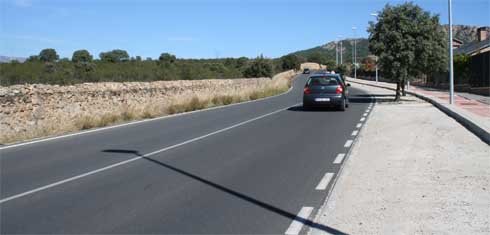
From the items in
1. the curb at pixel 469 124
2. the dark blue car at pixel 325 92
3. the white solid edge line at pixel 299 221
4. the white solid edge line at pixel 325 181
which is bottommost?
the curb at pixel 469 124

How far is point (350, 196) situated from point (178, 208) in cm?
226

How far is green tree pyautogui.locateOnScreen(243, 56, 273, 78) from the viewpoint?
8569 cm

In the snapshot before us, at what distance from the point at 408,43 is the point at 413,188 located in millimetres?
22332

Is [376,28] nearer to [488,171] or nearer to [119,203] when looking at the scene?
[488,171]

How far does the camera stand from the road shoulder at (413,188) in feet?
20.3

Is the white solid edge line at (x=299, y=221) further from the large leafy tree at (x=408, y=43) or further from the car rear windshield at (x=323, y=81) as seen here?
the large leafy tree at (x=408, y=43)

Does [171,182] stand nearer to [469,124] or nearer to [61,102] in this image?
[469,124]

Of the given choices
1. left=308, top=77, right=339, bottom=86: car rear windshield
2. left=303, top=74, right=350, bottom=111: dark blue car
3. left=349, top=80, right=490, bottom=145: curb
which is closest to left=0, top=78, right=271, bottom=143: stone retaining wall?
left=303, top=74, right=350, bottom=111: dark blue car

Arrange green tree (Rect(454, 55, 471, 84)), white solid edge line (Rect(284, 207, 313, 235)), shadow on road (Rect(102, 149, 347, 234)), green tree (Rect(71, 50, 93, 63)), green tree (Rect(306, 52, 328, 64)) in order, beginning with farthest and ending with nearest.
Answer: green tree (Rect(306, 52, 328, 64)) < green tree (Rect(71, 50, 93, 63)) < green tree (Rect(454, 55, 471, 84)) < shadow on road (Rect(102, 149, 347, 234)) < white solid edge line (Rect(284, 207, 313, 235))

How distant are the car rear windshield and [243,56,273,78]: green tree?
60.0m

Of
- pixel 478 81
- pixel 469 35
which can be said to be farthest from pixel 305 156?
pixel 469 35

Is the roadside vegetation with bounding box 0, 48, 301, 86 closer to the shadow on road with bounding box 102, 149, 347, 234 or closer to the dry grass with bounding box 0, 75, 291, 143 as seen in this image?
the dry grass with bounding box 0, 75, 291, 143

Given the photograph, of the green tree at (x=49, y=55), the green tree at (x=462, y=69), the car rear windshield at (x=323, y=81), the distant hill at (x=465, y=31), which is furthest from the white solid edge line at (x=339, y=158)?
the distant hill at (x=465, y=31)

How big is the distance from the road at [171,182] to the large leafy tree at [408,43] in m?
14.8
